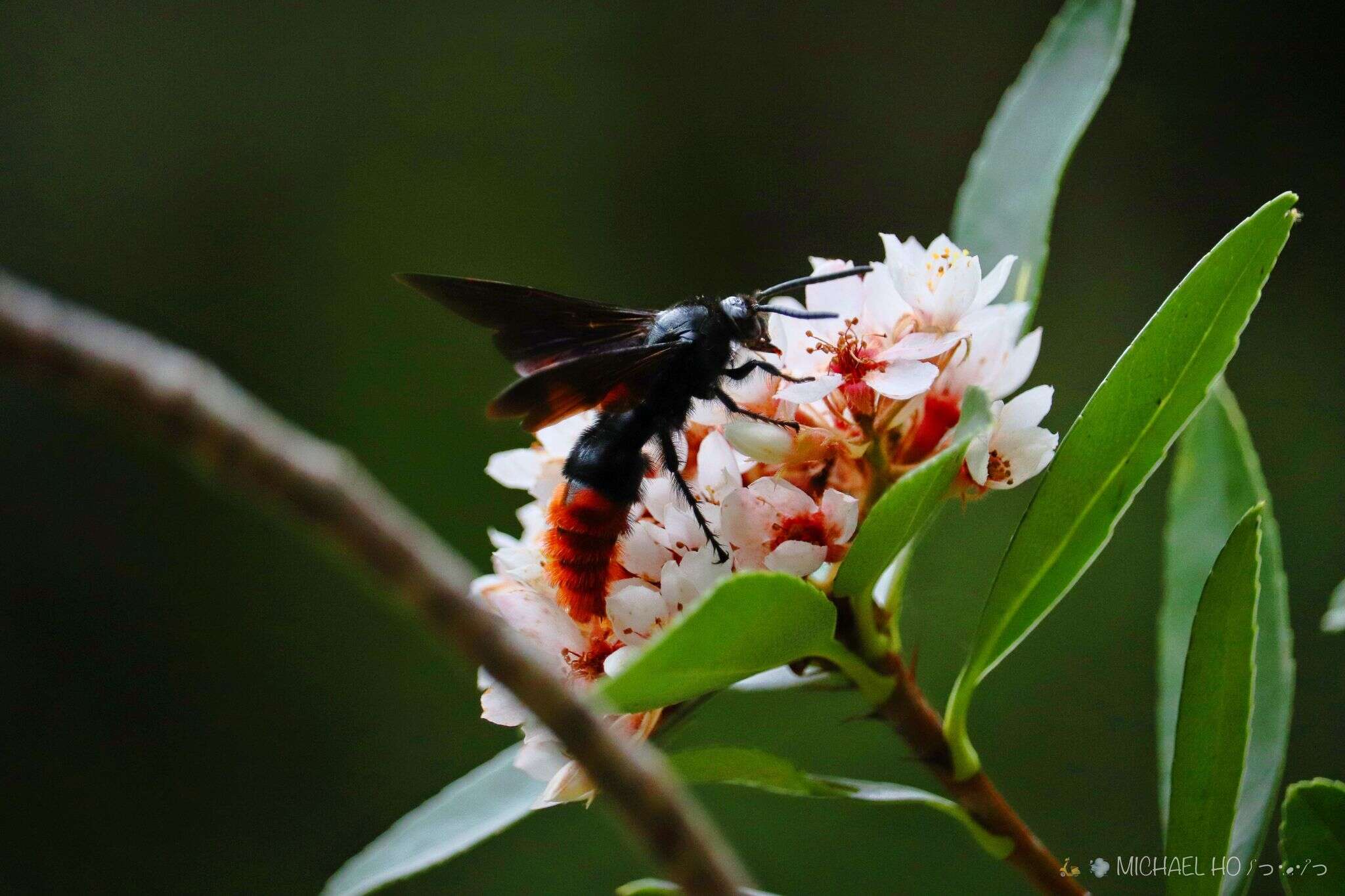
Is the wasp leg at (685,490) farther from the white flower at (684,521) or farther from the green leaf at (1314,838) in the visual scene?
the green leaf at (1314,838)

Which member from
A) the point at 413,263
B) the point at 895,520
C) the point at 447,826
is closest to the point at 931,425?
the point at 895,520

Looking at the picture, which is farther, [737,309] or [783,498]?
[737,309]

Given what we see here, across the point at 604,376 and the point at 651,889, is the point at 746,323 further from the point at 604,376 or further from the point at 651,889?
the point at 651,889

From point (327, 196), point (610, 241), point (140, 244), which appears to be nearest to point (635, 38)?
point (610, 241)

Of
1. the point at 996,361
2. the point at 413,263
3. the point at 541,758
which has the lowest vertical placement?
the point at 541,758

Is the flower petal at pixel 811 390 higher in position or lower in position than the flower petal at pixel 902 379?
higher

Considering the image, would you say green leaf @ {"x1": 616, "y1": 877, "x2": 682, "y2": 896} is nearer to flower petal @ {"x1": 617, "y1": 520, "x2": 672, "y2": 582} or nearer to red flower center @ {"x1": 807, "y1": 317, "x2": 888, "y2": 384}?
flower petal @ {"x1": 617, "y1": 520, "x2": 672, "y2": 582}

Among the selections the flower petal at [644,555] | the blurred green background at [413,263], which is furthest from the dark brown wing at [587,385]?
the blurred green background at [413,263]
